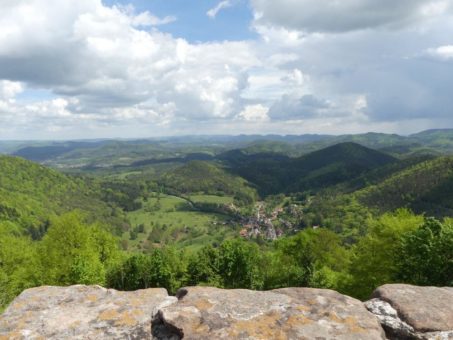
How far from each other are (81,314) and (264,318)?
7552 millimetres

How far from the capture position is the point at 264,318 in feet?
40.1

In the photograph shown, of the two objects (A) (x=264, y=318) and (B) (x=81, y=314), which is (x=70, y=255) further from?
(A) (x=264, y=318)

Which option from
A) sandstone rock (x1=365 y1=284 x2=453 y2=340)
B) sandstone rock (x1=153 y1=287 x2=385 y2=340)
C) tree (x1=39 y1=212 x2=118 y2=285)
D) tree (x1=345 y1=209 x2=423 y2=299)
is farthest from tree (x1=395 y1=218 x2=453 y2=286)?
tree (x1=39 y1=212 x2=118 y2=285)

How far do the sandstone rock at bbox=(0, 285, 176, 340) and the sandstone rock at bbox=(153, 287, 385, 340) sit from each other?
1.02 metres

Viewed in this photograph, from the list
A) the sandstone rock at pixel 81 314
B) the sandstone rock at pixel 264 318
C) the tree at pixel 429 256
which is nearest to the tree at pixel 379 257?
the tree at pixel 429 256

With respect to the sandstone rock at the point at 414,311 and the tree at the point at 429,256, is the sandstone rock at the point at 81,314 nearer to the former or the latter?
the sandstone rock at the point at 414,311

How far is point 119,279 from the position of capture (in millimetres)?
69000

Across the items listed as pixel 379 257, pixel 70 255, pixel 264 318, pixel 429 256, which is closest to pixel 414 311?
pixel 264 318

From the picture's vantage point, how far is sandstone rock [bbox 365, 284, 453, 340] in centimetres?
1242

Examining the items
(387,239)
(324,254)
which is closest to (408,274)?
(387,239)

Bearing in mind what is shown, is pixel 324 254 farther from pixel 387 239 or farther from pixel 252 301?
pixel 252 301

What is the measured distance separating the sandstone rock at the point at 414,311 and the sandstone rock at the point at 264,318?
2.97 feet

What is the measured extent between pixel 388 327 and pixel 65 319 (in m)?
12.7

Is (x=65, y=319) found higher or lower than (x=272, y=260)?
higher
